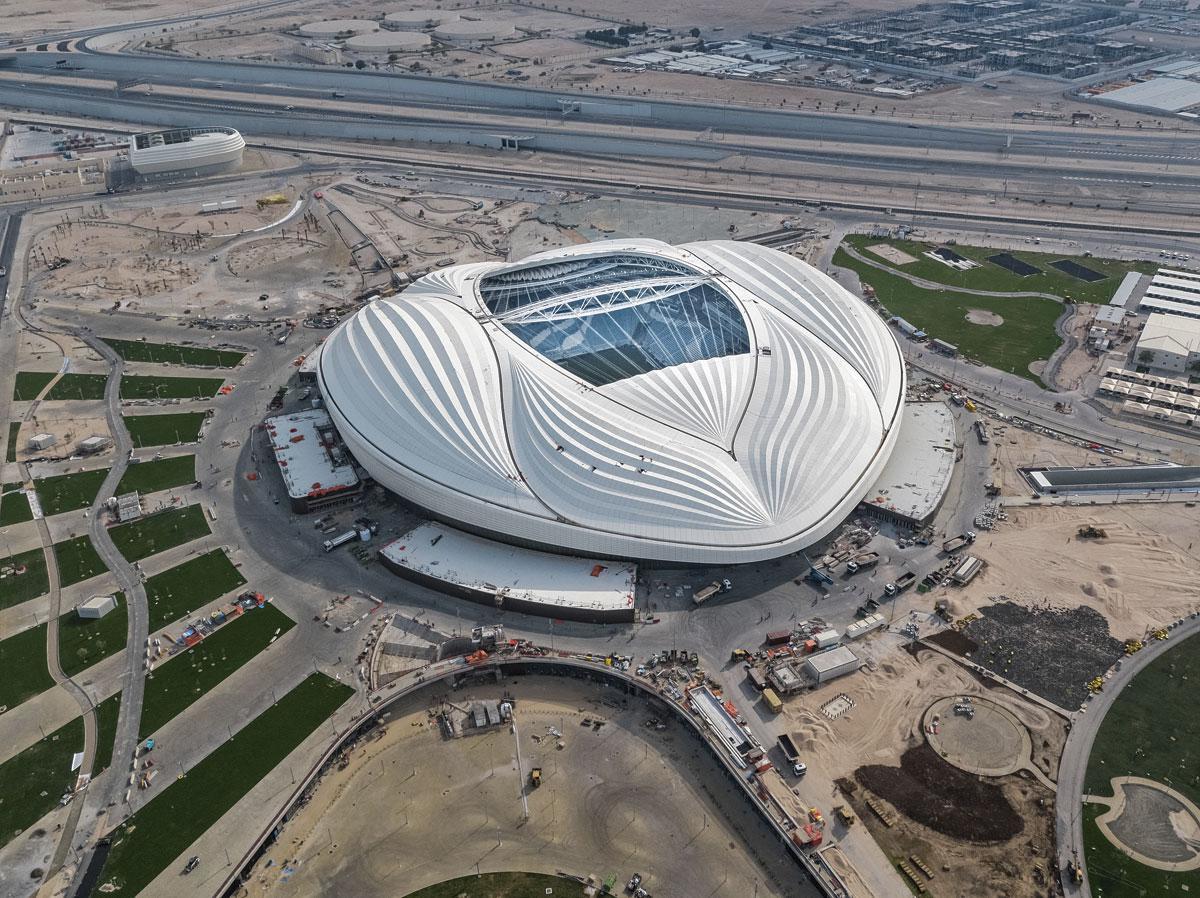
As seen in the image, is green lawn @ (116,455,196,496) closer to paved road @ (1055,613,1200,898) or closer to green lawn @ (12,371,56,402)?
green lawn @ (12,371,56,402)

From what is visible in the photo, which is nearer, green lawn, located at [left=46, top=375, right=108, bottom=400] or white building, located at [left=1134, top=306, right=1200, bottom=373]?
green lawn, located at [left=46, top=375, right=108, bottom=400]

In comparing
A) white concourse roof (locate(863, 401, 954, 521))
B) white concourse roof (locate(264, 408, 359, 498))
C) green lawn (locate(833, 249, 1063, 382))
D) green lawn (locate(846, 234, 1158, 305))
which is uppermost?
green lawn (locate(846, 234, 1158, 305))

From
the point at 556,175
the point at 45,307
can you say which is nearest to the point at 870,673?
the point at 45,307

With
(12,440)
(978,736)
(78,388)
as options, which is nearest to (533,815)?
(978,736)

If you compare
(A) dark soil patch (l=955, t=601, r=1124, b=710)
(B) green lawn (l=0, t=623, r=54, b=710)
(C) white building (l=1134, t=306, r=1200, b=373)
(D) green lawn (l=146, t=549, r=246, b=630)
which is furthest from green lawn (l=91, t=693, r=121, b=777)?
(C) white building (l=1134, t=306, r=1200, b=373)

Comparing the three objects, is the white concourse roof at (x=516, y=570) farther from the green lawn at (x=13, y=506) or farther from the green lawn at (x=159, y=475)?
the green lawn at (x=13, y=506)

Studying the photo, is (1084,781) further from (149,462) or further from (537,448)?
(149,462)

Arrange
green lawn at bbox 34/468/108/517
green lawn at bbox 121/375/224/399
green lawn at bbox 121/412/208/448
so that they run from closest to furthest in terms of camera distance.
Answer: green lawn at bbox 34/468/108/517, green lawn at bbox 121/412/208/448, green lawn at bbox 121/375/224/399
